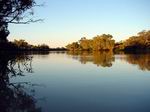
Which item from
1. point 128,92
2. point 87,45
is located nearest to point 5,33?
point 128,92

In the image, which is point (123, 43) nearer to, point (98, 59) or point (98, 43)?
point (98, 43)

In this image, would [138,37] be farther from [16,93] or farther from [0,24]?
[16,93]

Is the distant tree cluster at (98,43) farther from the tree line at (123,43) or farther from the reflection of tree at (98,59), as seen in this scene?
the reflection of tree at (98,59)

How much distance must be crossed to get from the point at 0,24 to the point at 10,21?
0.58 meters

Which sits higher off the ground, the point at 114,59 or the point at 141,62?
the point at 141,62

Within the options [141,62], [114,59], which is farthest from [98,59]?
[141,62]

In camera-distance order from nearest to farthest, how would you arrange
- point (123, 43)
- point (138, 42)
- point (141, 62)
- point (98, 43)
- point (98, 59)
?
point (141, 62), point (98, 59), point (138, 42), point (123, 43), point (98, 43)

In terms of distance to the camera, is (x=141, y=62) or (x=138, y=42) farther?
(x=138, y=42)

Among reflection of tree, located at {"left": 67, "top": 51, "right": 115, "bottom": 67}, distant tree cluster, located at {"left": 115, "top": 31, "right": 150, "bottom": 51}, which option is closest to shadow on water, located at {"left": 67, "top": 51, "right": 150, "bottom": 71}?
reflection of tree, located at {"left": 67, "top": 51, "right": 115, "bottom": 67}

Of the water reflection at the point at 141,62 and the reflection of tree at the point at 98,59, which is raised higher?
the water reflection at the point at 141,62

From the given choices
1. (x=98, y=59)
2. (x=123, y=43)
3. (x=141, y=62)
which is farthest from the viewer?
(x=123, y=43)

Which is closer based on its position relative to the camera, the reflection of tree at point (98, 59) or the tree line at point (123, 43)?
the reflection of tree at point (98, 59)

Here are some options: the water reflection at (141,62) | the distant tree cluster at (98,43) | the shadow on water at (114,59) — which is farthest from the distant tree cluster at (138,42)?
the water reflection at (141,62)

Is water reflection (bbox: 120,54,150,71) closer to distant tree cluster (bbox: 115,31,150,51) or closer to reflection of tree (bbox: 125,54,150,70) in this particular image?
reflection of tree (bbox: 125,54,150,70)
